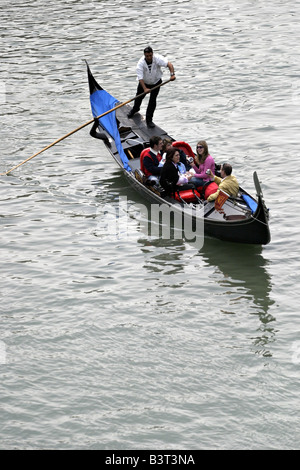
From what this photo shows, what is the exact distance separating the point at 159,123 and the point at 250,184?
3013 millimetres

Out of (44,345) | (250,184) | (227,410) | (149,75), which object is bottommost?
(227,410)

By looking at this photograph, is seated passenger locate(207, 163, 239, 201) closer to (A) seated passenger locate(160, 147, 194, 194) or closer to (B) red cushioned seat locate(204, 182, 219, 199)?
(B) red cushioned seat locate(204, 182, 219, 199)

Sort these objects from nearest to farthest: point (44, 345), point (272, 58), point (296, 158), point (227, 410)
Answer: point (227, 410) < point (44, 345) < point (296, 158) < point (272, 58)

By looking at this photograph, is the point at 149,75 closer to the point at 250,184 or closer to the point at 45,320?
the point at 250,184

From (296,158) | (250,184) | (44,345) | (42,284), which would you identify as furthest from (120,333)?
(296,158)

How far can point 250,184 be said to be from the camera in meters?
11.2

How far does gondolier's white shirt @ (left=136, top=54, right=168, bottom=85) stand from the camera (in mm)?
11883

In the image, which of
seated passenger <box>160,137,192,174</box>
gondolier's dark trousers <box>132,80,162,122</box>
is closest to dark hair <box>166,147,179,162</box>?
seated passenger <box>160,137,192,174</box>

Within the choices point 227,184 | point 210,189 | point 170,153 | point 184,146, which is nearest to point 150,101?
point 184,146

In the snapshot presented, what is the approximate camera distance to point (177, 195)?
998 centimetres

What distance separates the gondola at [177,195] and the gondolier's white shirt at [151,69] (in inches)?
24.5

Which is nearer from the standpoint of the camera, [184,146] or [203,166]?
[203,166]

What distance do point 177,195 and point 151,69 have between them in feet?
9.36

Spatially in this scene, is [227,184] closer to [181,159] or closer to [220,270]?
[220,270]
